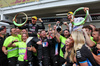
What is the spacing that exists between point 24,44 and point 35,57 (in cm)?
78

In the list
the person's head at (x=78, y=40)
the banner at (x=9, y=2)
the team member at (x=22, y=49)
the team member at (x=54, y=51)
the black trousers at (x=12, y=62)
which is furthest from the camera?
the banner at (x=9, y=2)

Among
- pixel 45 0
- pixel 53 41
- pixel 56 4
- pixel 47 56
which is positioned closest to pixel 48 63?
pixel 47 56

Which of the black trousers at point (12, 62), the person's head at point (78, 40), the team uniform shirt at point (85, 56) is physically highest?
the person's head at point (78, 40)

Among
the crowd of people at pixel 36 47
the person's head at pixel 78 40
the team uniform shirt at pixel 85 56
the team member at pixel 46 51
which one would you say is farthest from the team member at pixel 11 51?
the team uniform shirt at pixel 85 56

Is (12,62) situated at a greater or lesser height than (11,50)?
lesser

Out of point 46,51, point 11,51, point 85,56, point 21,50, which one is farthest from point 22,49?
point 85,56

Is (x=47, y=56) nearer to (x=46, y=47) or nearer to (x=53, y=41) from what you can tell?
(x=46, y=47)

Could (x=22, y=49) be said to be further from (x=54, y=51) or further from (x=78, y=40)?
(x=78, y=40)

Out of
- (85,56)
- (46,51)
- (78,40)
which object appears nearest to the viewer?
(85,56)

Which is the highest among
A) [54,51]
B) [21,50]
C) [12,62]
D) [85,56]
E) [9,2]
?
[9,2]

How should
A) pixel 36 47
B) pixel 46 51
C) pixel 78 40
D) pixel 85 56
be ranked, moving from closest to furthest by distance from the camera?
1. pixel 85 56
2. pixel 78 40
3. pixel 36 47
4. pixel 46 51

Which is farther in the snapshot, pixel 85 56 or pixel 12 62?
pixel 12 62

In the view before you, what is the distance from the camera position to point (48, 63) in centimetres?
392

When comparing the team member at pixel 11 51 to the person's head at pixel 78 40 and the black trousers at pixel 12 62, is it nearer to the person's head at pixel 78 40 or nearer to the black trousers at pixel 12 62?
the black trousers at pixel 12 62
